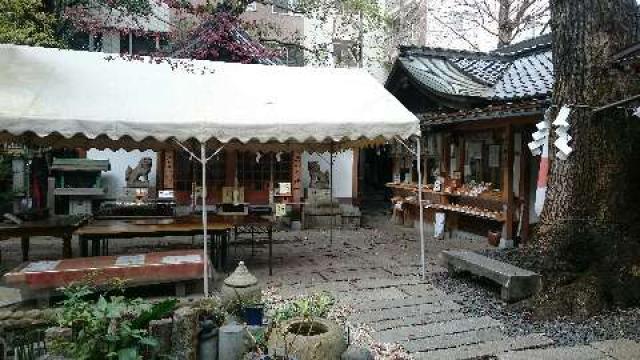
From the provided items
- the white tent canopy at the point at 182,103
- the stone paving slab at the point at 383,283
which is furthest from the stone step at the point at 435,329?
the white tent canopy at the point at 182,103

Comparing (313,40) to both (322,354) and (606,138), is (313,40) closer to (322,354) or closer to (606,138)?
(606,138)

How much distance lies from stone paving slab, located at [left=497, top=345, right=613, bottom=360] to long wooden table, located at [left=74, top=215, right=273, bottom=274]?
4.09 meters

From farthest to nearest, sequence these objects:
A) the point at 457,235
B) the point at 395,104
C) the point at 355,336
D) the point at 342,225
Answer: the point at 342,225 < the point at 457,235 < the point at 395,104 < the point at 355,336

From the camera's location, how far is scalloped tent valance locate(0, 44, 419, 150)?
20.2 ft

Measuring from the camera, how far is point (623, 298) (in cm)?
550

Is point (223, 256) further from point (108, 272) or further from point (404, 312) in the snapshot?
point (404, 312)

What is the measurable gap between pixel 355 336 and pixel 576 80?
3.91 metres

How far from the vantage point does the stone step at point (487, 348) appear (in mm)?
4578

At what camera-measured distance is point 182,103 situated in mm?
6805

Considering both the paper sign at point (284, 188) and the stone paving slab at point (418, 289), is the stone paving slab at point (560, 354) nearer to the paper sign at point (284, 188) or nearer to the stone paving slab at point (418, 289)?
the stone paving slab at point (418, 289)

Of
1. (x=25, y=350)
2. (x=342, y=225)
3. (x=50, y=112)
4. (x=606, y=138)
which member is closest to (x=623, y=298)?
(x=606, y=138)

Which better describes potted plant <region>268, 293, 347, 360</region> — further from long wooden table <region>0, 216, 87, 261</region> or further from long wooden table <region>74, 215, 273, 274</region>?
long wooden table <region>0, 216, 87, 261</region>

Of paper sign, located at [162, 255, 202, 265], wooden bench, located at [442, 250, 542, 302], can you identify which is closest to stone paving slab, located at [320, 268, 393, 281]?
wooden bench, located at [442, 250, 542, 302]

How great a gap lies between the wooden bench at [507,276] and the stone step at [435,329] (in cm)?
58
